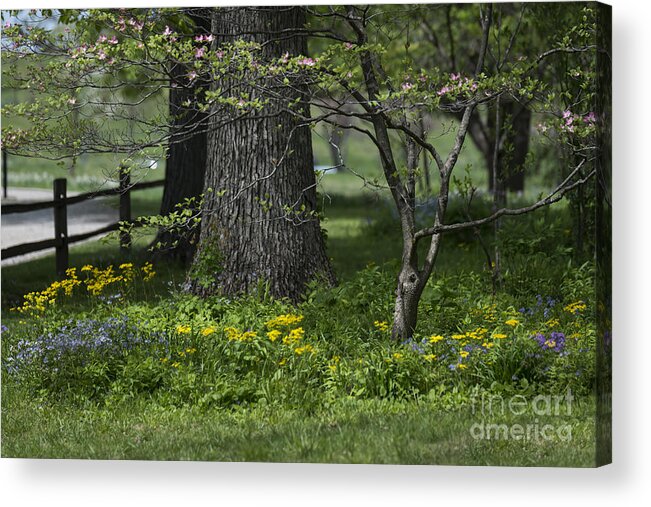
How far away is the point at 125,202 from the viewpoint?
8.59m

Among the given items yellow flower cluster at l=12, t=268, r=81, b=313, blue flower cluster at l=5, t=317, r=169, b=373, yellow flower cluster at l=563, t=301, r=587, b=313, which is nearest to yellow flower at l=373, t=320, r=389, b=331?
yellow flower cluster at l=563, t=301, r=587, b=313

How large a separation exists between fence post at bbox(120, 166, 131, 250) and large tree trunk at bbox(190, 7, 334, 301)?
0.64 metres

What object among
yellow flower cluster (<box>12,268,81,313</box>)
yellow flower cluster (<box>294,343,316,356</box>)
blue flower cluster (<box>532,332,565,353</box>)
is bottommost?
yellow flower cluster (<box>294,343,316,356</box>)

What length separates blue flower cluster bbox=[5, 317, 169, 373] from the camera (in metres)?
7.21

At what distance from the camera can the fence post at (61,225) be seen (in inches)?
317

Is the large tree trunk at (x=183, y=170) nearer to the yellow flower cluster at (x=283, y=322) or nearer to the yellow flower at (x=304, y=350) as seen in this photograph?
the yellow flower cluster at (x=283, y=322)

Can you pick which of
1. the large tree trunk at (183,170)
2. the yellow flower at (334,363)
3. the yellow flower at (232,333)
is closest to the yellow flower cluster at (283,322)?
the yellow flower at (232,333)

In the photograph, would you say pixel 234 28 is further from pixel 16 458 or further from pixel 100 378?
pixel 16 458

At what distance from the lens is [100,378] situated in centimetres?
705

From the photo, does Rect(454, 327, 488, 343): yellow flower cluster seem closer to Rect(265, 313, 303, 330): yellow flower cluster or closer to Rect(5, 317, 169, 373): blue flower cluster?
Rect(265, 313, 303, 330): yellow flower cluster

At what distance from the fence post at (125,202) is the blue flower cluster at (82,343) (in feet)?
2.05

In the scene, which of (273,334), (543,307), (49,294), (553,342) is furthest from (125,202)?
(553,342)

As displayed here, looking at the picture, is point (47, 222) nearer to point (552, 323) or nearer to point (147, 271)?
point (147, 271)

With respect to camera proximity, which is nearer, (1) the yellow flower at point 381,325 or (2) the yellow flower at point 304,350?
(2) the yellow flower at point 304,350
